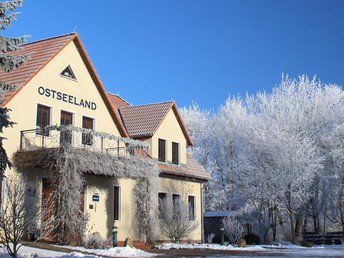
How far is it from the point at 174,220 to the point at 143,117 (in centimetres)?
649

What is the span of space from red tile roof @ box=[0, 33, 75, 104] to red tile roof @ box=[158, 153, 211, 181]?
8.34 metres

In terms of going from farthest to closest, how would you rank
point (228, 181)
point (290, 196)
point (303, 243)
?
1. point (228, 181)
2. point (290, 196)
3. point (303, 243)

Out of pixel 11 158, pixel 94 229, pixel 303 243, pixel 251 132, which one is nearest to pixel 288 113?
pixel 251 132

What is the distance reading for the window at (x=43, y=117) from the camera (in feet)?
75.2

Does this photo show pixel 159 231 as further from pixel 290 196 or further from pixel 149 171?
pixel 290 196

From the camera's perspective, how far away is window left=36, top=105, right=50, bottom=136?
2293 cm

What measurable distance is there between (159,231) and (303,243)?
9952 mm

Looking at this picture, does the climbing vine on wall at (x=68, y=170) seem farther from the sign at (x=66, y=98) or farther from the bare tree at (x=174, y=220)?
the bare tree at (x=174, y=220)

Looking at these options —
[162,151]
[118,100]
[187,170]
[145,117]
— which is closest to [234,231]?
[187,170]

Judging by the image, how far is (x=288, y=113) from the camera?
1641 inches

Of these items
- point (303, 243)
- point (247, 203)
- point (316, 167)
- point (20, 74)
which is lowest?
point (303, 243)

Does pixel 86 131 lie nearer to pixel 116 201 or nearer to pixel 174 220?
pixel 116 201

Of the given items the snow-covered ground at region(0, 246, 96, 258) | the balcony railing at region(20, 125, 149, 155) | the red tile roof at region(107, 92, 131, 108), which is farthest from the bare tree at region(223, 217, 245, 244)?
the snow-covered ground at region(0, 246, 96, 258)

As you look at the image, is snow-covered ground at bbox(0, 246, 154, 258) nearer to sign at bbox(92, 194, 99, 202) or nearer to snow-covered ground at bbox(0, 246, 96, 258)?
snow-covered ground at bbox(0, 246, 96, 258)
